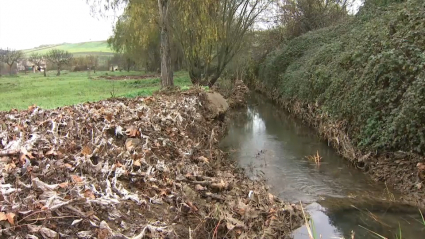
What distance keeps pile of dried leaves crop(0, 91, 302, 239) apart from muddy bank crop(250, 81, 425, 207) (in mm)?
2691

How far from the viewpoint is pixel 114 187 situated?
386 cm

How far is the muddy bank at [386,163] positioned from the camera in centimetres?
638

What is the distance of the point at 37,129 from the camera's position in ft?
17.0

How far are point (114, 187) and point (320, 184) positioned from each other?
5095mm

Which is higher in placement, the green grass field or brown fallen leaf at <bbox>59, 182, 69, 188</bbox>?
brown fallen leaf at <bbox>59, 182, 69, 188</bbox>

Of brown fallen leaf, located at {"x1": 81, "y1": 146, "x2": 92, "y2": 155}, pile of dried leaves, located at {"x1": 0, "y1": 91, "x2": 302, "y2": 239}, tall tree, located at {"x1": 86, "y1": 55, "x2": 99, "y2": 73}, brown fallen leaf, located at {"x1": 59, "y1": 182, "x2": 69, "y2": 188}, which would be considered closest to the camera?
pile of dried leaves, located at {"x1": 0, "y1": 91, "x2": 302, "y2": 239}

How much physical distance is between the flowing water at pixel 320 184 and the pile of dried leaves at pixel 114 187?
98 cm

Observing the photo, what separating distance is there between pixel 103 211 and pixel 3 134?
2.33 m

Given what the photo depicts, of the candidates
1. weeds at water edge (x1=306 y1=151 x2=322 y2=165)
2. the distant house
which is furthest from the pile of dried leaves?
the distant house

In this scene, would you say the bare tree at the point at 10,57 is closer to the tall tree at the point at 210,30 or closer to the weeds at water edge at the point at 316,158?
the tall tree at the point at 210,30

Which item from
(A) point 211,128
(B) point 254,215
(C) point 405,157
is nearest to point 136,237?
(B) point 254,215

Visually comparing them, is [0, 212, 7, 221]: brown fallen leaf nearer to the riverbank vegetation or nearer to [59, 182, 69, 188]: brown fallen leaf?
[59, 182, 69, 188]: brown fallen leaf

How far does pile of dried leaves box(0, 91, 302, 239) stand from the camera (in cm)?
305

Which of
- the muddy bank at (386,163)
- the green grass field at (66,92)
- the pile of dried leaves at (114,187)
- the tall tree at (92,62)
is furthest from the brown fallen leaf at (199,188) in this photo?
the tall tree at (92,62)
